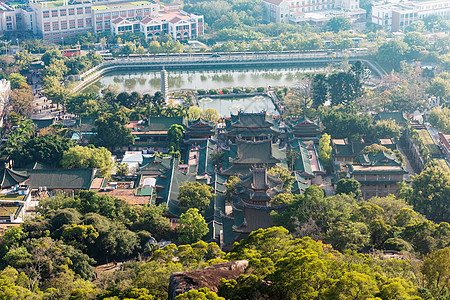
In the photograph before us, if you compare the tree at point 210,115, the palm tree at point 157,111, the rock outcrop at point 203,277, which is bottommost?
the tree at point 210,115

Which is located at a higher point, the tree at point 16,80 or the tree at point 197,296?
the tree at point 197,296

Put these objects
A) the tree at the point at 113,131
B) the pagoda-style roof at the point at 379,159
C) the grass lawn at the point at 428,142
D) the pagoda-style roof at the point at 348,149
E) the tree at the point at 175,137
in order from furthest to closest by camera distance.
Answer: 1. the tree at the point at 113,131
2. the tree at the point at 175,137
3. the grass lawn at the point at 428,142
4. the pagoda-style roof at the point at 348,149
5. the pagoda-style roof at the point at 379,159

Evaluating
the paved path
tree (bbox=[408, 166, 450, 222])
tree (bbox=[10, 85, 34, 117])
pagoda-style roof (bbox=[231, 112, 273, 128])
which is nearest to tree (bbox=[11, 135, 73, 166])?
pagoda-style roof (bbox=[231, 112, 273, 128])

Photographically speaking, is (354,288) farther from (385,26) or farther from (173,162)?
(385,26)

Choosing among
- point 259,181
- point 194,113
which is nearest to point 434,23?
point 194,113

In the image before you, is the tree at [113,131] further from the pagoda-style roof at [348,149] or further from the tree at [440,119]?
the tree at [440,119]

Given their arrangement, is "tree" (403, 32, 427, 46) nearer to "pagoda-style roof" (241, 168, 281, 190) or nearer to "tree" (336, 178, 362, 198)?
"tree" (336, 178, 362, 198)

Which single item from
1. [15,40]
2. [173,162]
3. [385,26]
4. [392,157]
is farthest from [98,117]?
[385,26]

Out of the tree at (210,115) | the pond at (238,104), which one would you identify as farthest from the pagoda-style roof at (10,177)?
the pond at (238,104)
